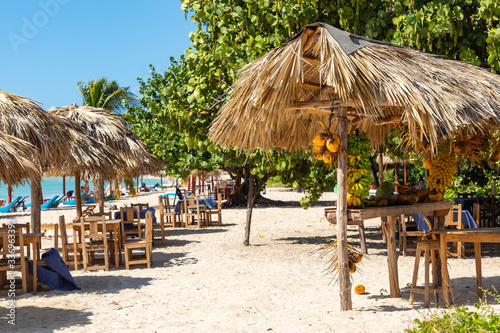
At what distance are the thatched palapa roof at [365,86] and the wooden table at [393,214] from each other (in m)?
0.88

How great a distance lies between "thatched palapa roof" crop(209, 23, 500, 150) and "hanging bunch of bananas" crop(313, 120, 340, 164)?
1.03 ft

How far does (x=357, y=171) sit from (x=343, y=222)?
0.60m

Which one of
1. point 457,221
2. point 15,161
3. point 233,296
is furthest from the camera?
point 457,221

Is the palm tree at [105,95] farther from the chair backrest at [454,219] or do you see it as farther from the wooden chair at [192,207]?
the chair backrest at [454,219]

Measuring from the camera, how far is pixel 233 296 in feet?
20.1

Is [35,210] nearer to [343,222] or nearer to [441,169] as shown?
[343,222]

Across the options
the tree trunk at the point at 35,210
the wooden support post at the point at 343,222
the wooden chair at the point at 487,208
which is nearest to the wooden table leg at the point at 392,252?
the wooden support post at the point at 343,222

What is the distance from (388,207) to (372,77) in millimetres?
1430

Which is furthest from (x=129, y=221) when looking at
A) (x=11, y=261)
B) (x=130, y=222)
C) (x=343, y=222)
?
(x=343, y=222)

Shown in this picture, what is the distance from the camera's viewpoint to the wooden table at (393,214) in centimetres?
469

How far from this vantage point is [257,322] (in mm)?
4832

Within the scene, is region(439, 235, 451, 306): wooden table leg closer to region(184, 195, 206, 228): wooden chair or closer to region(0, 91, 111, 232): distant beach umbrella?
region(0, 91, 111, 232): distant beach umbrella

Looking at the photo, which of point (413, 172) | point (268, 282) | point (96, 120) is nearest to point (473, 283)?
point (268, 282)

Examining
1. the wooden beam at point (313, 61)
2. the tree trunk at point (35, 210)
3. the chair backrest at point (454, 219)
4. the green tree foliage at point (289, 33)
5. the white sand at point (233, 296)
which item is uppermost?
the green tree foliage at point (289, 33)
